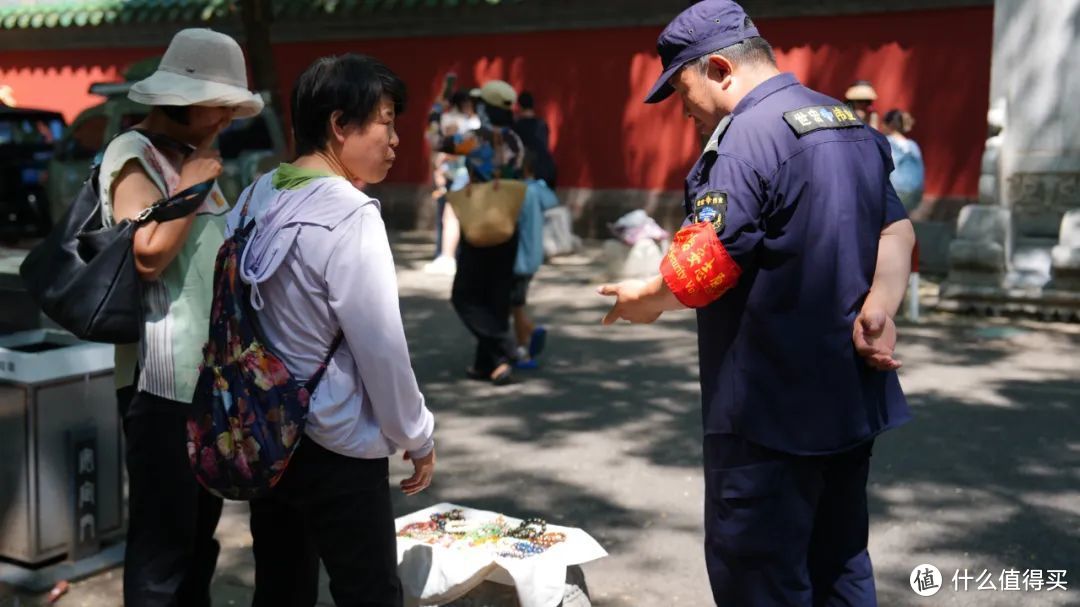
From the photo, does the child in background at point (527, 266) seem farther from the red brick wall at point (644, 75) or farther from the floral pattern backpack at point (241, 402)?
the red brick wall at point (644, 75)

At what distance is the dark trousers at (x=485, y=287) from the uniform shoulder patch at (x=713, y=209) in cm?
471

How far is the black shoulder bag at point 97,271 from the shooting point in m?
3.28

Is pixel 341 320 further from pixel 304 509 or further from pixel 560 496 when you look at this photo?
pixel 560 496

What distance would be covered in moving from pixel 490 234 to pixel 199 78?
3989 mm

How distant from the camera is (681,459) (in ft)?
20.0

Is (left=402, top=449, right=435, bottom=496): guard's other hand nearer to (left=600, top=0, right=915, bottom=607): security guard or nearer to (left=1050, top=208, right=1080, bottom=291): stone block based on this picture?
(left=600, top=0, right=915, bottom=607): security guard

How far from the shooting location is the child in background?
25.5 ft

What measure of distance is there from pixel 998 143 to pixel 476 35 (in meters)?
7.86

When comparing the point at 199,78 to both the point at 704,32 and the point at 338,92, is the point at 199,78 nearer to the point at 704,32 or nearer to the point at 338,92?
the point at 338,92

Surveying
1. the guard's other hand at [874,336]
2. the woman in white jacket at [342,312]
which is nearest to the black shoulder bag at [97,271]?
the woman in white jacket at [342,312]

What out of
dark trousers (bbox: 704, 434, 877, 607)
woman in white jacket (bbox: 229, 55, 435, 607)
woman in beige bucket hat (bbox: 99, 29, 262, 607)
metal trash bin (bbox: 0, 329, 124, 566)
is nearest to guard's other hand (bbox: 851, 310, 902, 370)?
dark trousers (bbox: 704, 434, 877, 607)

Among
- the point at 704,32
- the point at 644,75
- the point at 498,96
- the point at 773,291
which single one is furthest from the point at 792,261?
the point at 644,75

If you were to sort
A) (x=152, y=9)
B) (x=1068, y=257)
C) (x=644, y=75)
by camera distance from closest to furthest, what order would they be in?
(x=1068, y=257) → (x=644, y=75) → (x=152, y=9)

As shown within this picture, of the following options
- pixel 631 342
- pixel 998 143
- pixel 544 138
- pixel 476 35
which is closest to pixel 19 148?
pixel 476 35
